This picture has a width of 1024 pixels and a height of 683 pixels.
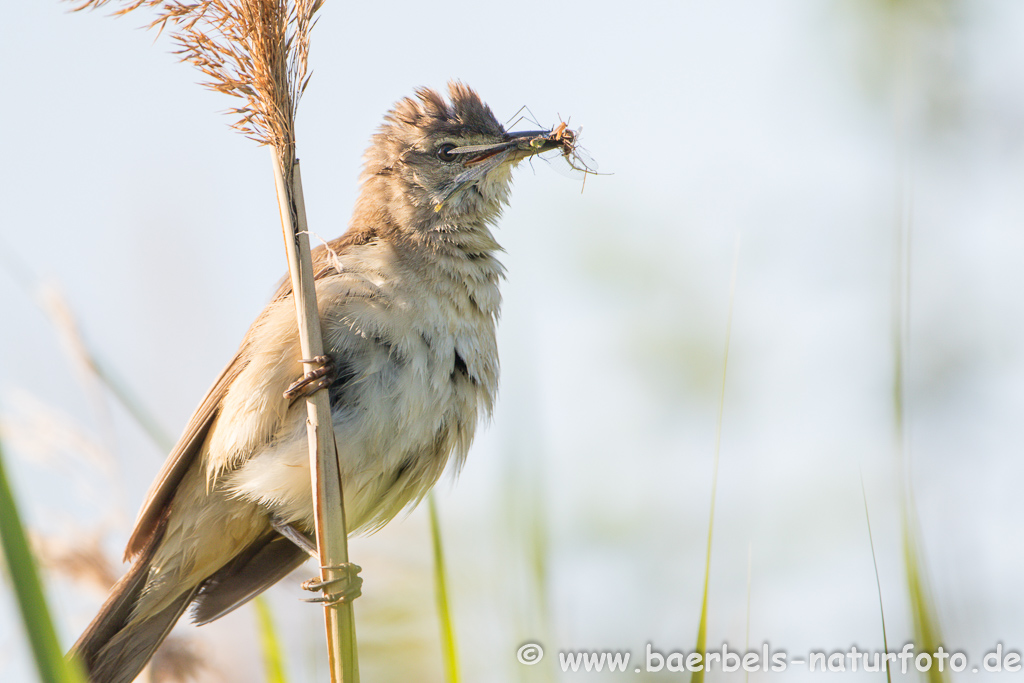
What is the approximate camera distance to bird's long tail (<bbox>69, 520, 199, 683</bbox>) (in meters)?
3.01

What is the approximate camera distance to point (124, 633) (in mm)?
3104

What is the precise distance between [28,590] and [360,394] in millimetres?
1792

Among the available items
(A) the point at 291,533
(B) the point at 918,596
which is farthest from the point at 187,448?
(B) the point at 918,596

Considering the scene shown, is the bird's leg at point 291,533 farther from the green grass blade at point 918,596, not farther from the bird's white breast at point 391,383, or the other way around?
the green grass blade at point 918,596

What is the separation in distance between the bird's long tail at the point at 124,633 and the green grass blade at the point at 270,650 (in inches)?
34.7

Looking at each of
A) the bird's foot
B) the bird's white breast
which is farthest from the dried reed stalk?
the bird's white breast

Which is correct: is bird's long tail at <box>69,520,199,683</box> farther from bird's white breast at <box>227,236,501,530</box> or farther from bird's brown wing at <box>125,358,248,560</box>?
bird's white breast at <box>227,236,501,530</box>

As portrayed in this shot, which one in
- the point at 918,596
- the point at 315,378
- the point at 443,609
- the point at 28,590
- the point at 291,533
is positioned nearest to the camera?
the point at 28,590

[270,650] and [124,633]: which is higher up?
[270,650]

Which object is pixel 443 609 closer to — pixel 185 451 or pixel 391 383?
pixel 391 383

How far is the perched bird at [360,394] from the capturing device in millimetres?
2795

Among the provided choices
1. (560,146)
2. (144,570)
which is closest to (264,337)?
(144,570)

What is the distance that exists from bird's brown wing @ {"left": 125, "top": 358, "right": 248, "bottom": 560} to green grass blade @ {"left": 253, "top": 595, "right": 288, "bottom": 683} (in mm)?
893

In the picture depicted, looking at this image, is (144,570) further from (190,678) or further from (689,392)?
(689,392)
